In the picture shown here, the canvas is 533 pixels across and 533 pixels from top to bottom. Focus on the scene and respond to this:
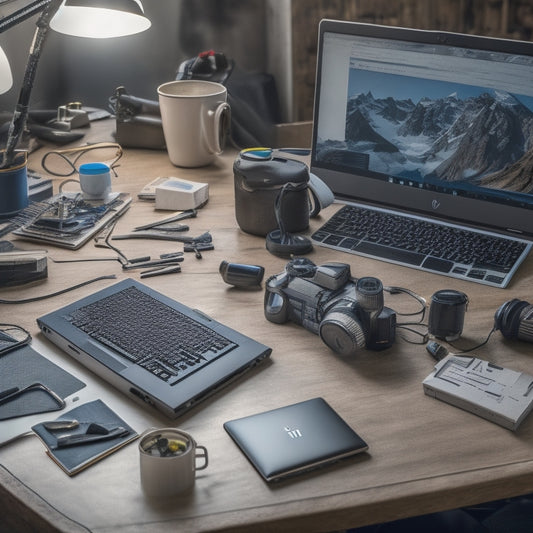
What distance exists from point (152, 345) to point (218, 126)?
86 cm

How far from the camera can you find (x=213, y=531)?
979 mm

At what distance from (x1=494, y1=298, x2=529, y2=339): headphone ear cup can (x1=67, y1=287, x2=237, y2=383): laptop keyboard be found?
17.1 inches

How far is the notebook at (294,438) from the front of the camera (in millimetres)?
1074

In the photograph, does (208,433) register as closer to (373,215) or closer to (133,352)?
(133,352)

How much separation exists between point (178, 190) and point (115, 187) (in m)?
0.22

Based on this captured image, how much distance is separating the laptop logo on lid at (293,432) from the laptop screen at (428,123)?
0.70 m

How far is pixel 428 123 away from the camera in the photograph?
1.63 meters

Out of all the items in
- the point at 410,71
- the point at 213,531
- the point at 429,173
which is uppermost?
the point at 410,71

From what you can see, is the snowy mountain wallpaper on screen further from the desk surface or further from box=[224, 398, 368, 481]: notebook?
box=[224, 398, 368, 481]: notebook

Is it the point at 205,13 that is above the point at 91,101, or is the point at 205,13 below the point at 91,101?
above

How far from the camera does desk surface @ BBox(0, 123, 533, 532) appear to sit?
1.01m

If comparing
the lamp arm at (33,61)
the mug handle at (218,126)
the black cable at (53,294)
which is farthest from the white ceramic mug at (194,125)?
the black cable at (53,294)

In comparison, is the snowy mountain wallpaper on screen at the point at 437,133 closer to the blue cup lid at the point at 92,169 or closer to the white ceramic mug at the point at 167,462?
the blue cup lid at the point at 92,169

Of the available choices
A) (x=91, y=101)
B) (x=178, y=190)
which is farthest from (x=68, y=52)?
(x=178, y=190)
